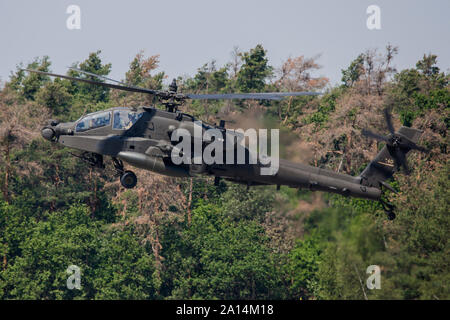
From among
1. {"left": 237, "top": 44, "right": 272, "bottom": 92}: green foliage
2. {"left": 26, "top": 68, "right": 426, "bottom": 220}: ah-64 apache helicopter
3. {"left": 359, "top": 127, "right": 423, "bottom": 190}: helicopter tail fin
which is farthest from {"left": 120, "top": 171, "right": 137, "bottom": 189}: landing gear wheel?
{"left": 237, "top": 44, "right": 272, "bottom": 92}: green foliage

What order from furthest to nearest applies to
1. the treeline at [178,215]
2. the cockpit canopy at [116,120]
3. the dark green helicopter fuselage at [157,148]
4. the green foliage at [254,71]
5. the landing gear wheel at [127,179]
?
the green foliage at [254,71] < the treeline at [178,215] < the landing gear wheel at [127,179] < the cockpit canopy at [116,120] < the dark green helicopter fuselage at [157,148]

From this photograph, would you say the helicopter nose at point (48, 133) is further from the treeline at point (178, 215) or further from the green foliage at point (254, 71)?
the green foliage at point (254, 71)

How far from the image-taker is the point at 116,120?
2680 centimetres

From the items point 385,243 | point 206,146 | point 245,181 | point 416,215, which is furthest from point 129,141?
point 416,215

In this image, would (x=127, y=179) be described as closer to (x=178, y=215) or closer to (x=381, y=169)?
(x=381, y=169)

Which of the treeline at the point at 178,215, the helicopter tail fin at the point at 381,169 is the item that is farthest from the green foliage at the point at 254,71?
the helicopter tail fin at the point at 381,169

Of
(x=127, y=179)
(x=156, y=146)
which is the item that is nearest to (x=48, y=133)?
(x=127, y=179)

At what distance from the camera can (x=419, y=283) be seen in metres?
30.5

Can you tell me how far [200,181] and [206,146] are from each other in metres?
26.4

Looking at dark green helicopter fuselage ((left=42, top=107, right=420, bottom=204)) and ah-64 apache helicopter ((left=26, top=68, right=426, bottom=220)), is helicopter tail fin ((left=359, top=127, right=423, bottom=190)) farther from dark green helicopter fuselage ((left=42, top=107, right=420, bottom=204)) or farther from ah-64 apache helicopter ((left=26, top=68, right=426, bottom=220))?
dark green helicopter fuselage ((left=42, top=107, right=420, bottom=204))

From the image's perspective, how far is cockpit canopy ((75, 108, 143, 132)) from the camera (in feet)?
87.8

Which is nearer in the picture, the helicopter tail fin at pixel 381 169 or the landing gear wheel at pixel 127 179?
the landing gear wheel at pixel 127 179

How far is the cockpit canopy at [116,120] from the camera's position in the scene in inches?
1054

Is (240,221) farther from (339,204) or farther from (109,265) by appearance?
(339,204)
